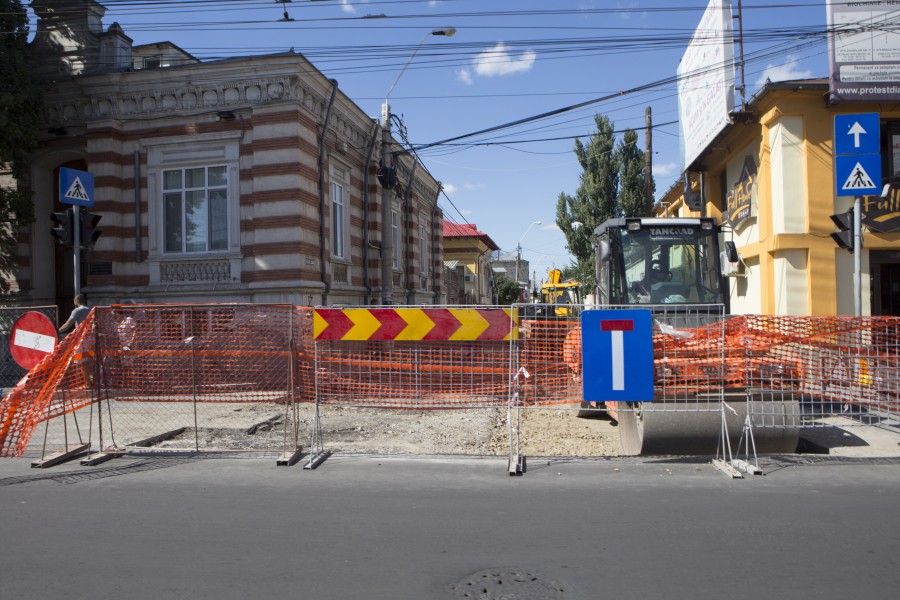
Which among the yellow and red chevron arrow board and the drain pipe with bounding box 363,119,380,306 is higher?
the drain pipe with bounding box 363,119,380,306

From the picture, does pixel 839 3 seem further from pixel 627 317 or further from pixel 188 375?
pixel 188 375

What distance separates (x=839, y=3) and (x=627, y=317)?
35.0 ft

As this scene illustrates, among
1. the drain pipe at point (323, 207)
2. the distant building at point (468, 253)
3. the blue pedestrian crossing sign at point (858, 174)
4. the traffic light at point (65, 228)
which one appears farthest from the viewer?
the distant building at point (468, 253)

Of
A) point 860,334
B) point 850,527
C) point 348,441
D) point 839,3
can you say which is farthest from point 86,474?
point 839,3

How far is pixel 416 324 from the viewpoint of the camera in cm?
747

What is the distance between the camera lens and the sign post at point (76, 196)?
1088cm

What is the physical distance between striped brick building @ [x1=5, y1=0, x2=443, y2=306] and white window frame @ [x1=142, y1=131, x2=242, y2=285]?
0.09 ft

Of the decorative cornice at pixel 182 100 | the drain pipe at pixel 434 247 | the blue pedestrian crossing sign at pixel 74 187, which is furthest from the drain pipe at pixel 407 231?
the blue pedestrian crossing sign at pixel 74 187

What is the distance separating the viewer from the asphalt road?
414 cm

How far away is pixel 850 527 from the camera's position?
509 centimetres

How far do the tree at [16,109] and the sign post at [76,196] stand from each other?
14.1 ft

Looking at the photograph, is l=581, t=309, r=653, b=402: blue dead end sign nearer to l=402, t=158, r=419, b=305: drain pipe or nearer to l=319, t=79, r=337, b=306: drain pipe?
l=319, t=79, r=337, b=306: drain pipe

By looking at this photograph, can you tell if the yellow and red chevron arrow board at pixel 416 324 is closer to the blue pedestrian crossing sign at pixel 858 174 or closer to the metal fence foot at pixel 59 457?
the metal fence foot at pixel 59 457

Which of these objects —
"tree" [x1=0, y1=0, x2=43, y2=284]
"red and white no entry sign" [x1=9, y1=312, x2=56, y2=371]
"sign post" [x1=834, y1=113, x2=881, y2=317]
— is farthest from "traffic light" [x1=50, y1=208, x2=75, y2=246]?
"sign post" [x1=834, y1=113, x2=881, y2=317]
